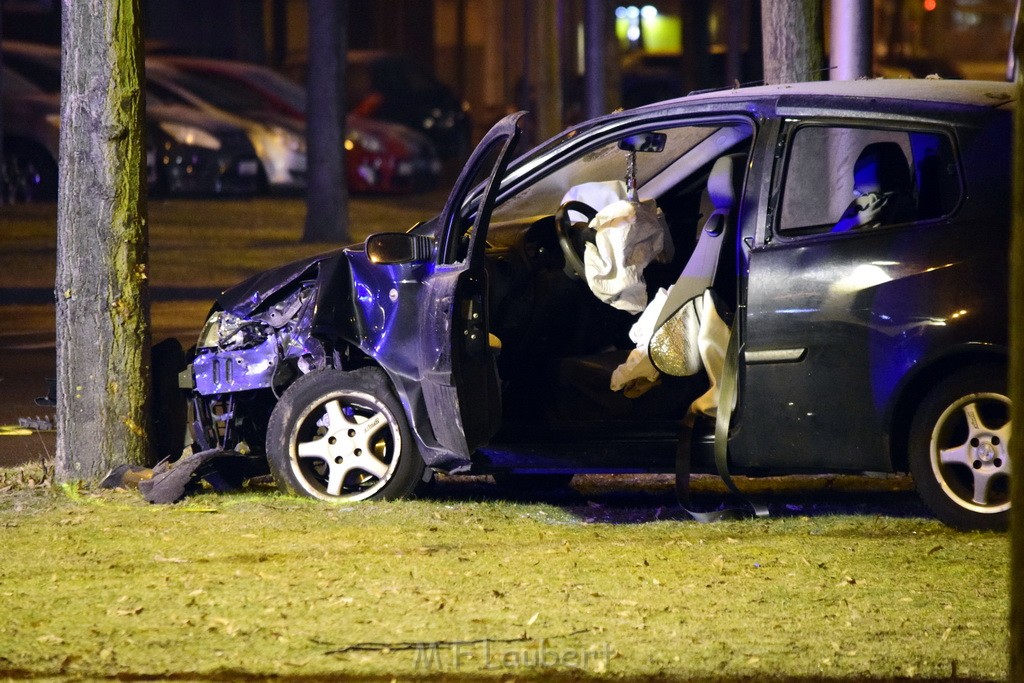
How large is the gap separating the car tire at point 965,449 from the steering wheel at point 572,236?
1634 millimetres

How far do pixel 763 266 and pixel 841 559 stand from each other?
1112 millimetres

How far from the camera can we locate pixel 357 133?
24016 millimetres

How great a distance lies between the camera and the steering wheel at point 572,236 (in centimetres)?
713

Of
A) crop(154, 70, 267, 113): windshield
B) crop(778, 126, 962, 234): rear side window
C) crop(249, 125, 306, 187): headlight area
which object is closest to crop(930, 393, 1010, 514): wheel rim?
crop(778, 126, 962, 234): rear side window

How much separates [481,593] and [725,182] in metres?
2.17

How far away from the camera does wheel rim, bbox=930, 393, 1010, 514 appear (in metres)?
6.18

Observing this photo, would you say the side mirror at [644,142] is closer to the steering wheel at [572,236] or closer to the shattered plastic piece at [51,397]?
the steering wheel at [572,236]

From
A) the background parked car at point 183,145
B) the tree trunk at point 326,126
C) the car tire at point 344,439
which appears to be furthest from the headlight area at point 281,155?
the car tire at point 344,439

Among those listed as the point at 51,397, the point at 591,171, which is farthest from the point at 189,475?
the point at 591,171

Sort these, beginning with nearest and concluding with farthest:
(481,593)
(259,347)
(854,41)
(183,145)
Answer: (481,593)
(259,347)
(854,41)
(183,145)

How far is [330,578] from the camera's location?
5816 millimetres

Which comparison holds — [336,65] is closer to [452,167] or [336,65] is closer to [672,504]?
[452,167]

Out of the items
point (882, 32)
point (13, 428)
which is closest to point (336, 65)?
point (13, 428)

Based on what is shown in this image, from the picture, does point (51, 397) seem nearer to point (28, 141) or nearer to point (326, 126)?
point (326, 126)
